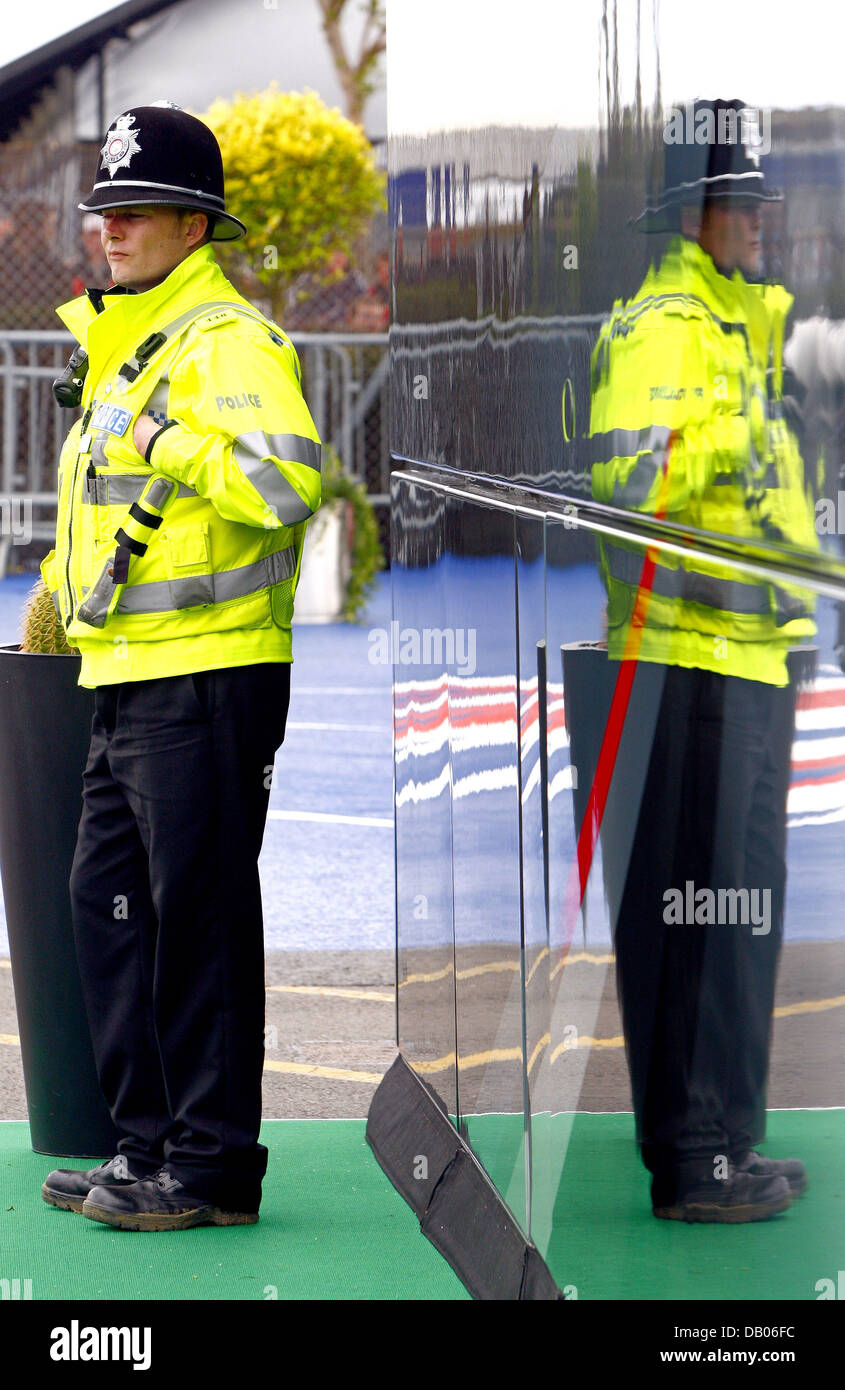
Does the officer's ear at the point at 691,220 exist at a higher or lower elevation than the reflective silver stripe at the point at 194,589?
higher

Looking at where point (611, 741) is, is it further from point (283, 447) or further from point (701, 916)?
point (283, 447)

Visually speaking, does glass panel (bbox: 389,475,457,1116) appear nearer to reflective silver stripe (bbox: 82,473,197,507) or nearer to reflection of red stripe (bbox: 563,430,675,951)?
reflective silver stripe (bbox: 82,473,197,507)

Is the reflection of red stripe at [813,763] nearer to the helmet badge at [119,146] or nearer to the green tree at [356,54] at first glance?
the helmet badge at [119,146]

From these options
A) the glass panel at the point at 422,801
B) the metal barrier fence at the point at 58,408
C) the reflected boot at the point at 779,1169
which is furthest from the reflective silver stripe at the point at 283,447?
the metal barrier fence at the point at 58,408

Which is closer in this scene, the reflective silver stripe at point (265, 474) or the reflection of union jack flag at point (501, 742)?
the reflection of union jack flag at point (501, 742)

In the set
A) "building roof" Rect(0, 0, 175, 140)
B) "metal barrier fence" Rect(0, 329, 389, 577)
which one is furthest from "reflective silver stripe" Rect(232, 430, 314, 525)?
"building roof" Rect(0, 0, 175, 140)

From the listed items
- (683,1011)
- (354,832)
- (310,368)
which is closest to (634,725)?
(683,1011)

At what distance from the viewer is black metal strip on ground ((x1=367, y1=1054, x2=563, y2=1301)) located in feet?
9.47

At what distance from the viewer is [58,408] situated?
17.8m

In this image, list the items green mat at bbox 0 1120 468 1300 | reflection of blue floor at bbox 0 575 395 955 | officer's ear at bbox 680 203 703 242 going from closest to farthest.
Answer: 1. officer's ear at bbox 680 203 703 242
2. green mat at bbox 0 1120 468 1300
3. reflection of blue floor at bbox 0 575 395 955

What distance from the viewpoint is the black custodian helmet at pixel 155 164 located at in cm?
356

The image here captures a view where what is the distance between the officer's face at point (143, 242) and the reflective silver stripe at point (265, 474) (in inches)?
18.7

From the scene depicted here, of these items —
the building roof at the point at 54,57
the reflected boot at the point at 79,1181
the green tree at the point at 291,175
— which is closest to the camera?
the reflected boot at the point at 79,1181

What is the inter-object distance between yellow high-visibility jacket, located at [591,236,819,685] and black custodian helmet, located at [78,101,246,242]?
4.76 ft
